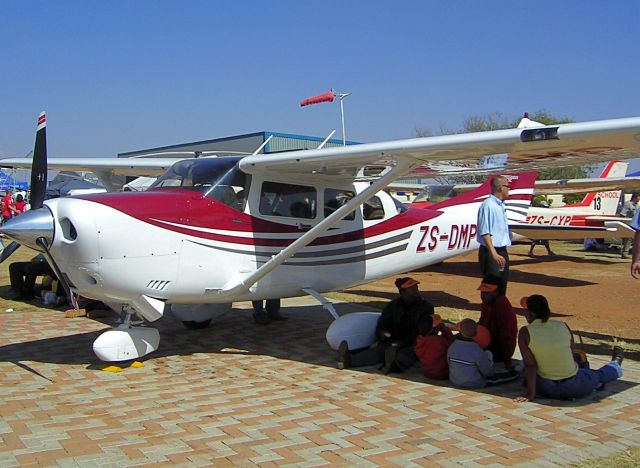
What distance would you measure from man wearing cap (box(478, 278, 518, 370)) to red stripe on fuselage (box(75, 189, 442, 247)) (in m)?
2.25

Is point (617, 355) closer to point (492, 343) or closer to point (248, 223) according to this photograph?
point (492, 343)

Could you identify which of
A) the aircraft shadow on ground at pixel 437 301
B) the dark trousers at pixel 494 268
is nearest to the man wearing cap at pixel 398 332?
the dark trousers at pixel 494 268

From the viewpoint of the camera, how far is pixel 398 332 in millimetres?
6344

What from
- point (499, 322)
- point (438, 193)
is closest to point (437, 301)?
point (499, 322)

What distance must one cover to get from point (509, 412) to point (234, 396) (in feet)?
7.69

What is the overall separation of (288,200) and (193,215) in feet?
4.33

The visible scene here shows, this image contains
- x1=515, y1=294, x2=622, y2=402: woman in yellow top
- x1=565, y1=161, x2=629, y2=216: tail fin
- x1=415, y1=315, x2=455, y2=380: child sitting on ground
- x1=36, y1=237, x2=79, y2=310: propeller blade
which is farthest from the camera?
x1=565, y1=161, x2=629, y2=216: tail fin

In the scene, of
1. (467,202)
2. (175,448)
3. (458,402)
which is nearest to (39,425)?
(175,448)

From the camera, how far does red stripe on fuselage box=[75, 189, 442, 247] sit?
5867mm

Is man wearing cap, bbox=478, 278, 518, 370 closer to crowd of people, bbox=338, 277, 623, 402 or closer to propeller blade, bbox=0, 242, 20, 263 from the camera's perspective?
crowd of people, bbox=338, 277, 623, 402

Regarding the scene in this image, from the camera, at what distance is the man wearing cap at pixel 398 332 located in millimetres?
6234

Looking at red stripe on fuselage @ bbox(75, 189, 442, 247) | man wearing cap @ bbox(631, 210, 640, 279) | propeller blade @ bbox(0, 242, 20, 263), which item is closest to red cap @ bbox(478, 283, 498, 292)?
man wearing cap @ bbox(631, 210, 640, 279)

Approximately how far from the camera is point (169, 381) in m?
5.80

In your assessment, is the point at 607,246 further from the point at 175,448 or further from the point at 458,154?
the point at 175,448
